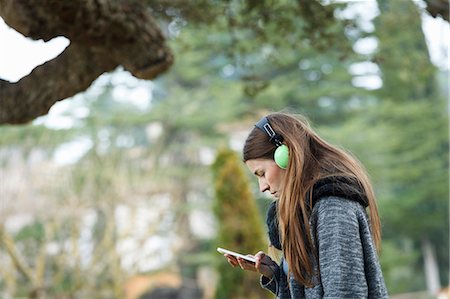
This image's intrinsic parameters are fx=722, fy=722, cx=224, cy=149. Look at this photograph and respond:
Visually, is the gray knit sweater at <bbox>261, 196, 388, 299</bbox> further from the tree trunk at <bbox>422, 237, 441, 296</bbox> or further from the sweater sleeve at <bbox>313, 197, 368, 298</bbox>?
the tree trunk at <bbox>422, 237, 441, 296</bbox>

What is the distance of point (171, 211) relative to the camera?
1131 centimetres

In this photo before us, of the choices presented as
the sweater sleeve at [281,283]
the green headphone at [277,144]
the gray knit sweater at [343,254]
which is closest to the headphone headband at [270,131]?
the green headphone at [277,144]

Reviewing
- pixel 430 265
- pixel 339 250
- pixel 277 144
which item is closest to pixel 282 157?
pixel 277 144

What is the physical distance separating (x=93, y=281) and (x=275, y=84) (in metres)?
4.68

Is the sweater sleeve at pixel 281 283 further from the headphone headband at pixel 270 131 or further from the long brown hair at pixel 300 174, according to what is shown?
the headphone headband at pixel 270 131

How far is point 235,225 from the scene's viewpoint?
299 inches

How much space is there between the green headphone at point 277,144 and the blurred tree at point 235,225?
221 inches

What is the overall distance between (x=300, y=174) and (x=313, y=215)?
102 millimetres

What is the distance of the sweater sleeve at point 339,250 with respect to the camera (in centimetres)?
146

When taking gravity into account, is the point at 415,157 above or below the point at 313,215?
below

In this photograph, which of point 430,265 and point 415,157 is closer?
point 415,157

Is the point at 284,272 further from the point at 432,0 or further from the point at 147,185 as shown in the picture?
the point at 147,185

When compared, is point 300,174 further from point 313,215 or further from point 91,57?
point 91,57

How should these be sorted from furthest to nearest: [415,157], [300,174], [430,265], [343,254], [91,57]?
[430,265]
[415,157]
[91,57]
[300,174]
[343,254]
